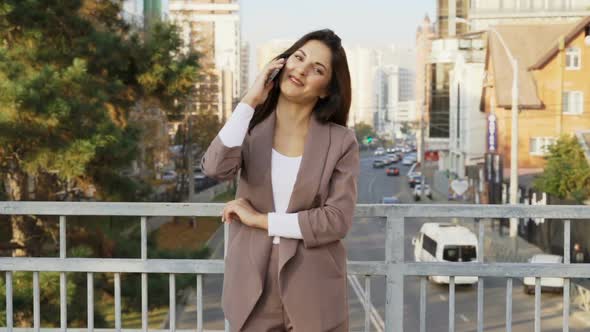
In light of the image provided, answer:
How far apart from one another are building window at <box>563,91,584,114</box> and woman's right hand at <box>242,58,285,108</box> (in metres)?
35.9

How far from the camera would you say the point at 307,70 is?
107 inches

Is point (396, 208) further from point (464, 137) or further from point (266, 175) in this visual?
point (464, 137)

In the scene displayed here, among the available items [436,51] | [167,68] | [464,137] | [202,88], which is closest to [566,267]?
[167,68]

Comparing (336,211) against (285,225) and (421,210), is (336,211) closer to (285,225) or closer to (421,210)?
(285,225)

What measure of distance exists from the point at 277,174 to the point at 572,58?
35742 mm

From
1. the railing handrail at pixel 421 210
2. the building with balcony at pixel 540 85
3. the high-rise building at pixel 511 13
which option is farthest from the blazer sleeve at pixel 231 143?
the high-rise building at pixel 511 13

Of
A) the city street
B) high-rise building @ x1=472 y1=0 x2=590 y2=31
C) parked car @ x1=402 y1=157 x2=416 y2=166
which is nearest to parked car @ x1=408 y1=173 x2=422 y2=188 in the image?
high-rise building @ x1=472 y1=0 x2=590 y2=31

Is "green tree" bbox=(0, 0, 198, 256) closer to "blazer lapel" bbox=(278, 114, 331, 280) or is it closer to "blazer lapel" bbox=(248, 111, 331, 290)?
"blazer lapel" bbox=(248, 111, 331, 290)

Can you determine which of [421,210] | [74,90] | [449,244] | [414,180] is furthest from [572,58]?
[421,210]

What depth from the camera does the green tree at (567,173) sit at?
Answer: 2545cm

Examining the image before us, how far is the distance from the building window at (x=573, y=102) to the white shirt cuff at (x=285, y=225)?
A: 118 ft

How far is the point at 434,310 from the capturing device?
747 inches

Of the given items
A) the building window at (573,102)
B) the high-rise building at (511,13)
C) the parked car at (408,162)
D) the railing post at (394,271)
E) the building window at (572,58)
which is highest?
the high-rise building at (511,13)

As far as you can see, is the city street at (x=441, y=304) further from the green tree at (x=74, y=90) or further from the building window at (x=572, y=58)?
the building window at (x=572, y=58)
